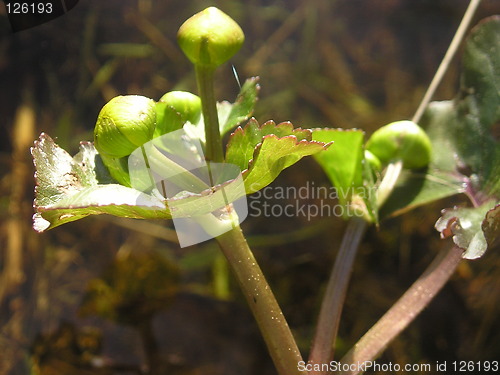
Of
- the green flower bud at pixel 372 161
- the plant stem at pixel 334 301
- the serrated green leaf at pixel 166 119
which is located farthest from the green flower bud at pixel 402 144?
the serrated green leaf at pixel 166 119

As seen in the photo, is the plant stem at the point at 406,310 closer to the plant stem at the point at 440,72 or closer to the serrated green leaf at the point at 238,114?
the plant stem at the point at 440,72

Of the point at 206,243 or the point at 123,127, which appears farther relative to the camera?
the point at 206,243

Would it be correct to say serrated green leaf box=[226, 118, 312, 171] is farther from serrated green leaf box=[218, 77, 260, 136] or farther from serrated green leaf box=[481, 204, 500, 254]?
serrated green leaf box=[481, 204, 500, 254]

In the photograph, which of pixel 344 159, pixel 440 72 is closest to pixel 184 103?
pixel 344 159

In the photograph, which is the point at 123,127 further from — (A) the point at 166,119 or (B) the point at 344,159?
(B) the point at 344,159

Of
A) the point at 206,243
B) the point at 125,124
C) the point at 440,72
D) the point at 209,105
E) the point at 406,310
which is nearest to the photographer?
the point at 125,124

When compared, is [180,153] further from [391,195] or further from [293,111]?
[293,111]

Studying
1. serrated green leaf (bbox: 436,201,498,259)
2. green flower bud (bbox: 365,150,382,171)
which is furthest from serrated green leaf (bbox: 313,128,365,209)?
serrated green leaf (bbox: 436,201,498,259)

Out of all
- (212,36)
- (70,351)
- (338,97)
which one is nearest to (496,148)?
(338,97)
